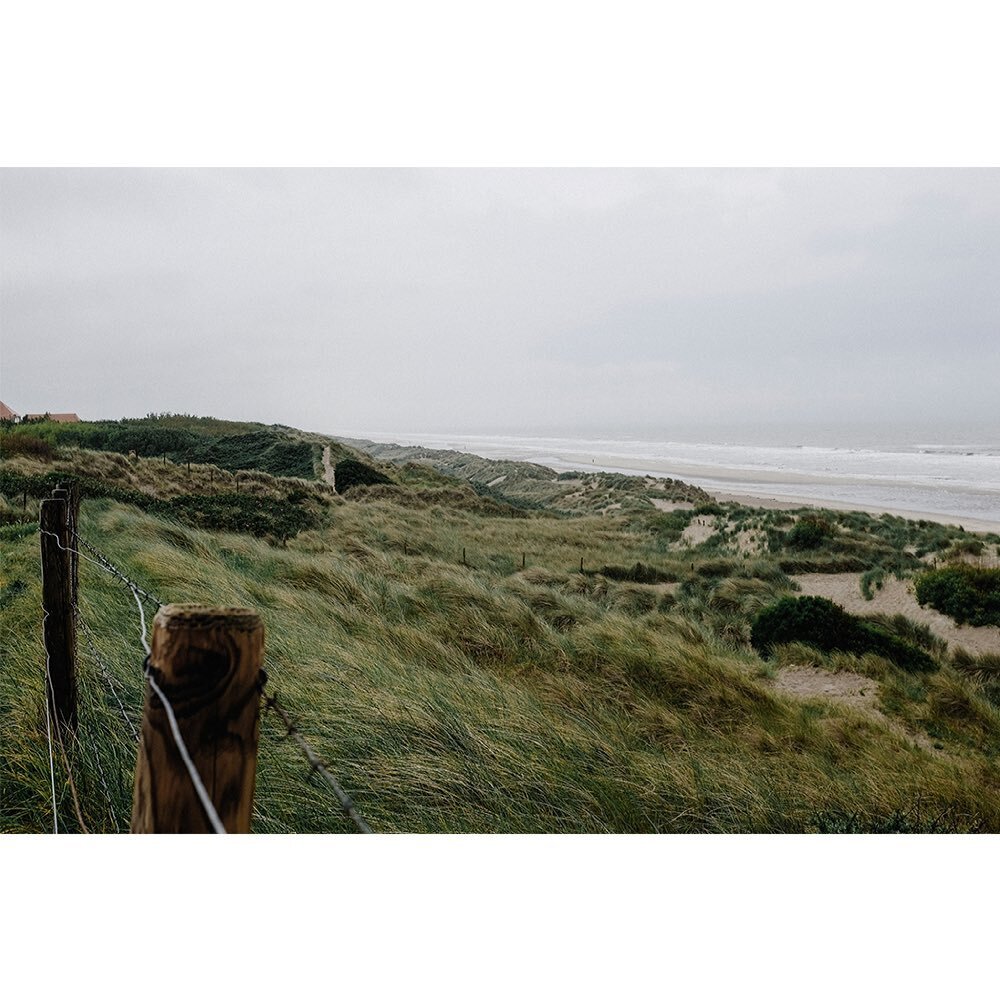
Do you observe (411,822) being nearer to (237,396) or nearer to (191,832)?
(191,832)

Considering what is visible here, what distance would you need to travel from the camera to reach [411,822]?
92.3 inches

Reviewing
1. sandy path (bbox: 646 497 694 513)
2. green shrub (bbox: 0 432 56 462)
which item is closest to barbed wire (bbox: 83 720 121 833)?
green shrub (bbox: 0 432 56 462)

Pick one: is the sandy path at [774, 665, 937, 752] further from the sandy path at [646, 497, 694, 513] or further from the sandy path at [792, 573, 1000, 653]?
the sandy path at [646, 497, 694, 513]

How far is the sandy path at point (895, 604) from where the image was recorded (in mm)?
3551

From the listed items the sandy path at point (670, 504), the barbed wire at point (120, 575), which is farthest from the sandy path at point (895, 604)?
the barbed wire at point (120, 575)

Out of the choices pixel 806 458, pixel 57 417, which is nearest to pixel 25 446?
pixel 57 417

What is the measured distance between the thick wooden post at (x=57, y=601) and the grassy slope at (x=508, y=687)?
0.22m

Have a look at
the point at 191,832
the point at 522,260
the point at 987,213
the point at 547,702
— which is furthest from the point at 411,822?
the point at 987,213

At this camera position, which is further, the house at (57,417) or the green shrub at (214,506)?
the green shrub at (214,506)

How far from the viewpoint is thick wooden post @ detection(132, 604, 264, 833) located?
0.79m

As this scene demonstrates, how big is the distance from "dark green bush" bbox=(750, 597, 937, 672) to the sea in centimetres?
78

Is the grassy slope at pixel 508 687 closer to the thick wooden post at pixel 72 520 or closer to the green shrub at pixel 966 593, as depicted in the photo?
the green shrub at pixel 966 593

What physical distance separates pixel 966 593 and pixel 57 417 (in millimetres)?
5331
